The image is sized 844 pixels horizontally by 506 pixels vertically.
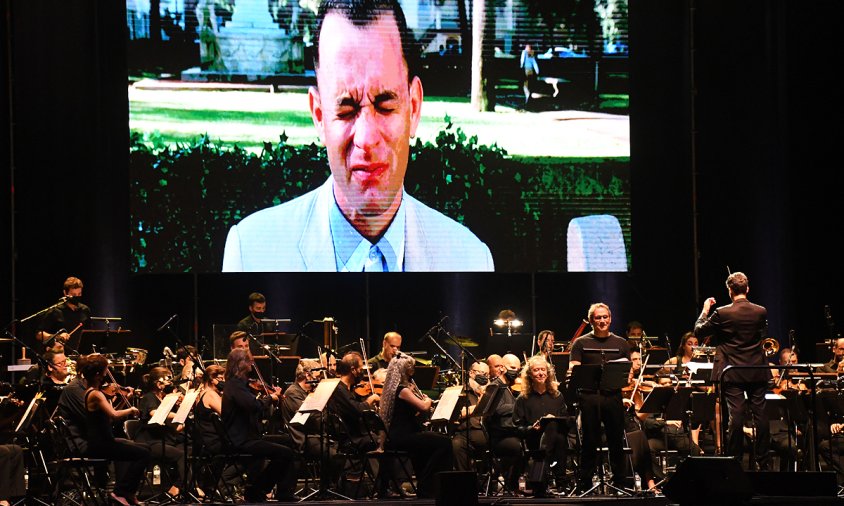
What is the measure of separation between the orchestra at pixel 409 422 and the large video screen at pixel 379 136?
2573 mm

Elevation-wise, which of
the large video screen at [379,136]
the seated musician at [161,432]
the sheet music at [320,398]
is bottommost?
the seated musician at [161,432]

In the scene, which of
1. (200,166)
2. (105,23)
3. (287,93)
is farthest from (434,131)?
(105,23)

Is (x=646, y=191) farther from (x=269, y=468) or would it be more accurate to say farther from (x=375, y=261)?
(x=269, y=468)

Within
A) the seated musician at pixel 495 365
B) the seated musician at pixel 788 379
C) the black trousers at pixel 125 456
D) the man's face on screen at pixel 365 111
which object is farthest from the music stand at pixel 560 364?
the man's face on screen at pixel 365 111

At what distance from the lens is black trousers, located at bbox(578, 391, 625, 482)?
31.7 ft

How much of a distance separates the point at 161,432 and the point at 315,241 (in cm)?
428

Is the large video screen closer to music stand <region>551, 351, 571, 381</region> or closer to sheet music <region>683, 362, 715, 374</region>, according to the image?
music stand <region>551, 351, 571, 381</region>

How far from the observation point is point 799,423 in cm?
1077

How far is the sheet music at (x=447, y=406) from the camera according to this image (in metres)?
9.91

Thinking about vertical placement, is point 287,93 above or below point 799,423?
above

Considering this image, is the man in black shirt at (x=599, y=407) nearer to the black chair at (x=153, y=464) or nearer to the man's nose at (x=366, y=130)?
the black chair at (x=153, y=464)

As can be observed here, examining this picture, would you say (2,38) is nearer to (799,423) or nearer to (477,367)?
(477,367)

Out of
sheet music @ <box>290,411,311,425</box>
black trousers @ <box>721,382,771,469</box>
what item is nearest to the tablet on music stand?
sheet music @ <box>290,411,311,425</box>

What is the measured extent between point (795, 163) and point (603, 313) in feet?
19.8
